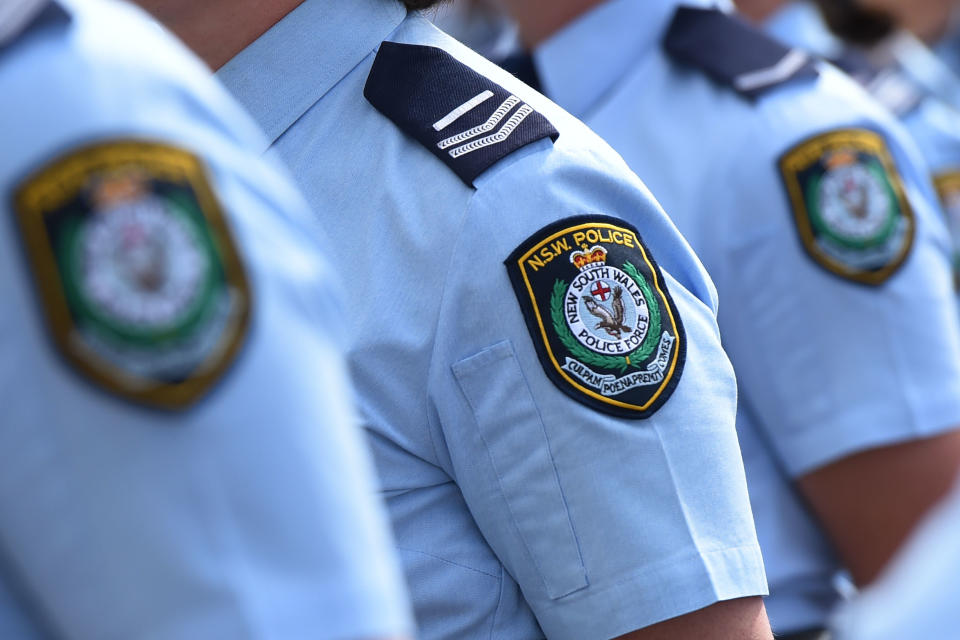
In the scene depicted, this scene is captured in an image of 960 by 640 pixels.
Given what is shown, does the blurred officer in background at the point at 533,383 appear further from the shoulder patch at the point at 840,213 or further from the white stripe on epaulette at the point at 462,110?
the shoulder patch at the point at 840,213

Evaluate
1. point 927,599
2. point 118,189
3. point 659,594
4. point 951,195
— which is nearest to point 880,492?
point 659,594

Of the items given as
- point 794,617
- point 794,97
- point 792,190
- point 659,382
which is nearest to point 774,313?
point 792,190

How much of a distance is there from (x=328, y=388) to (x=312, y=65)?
1.97 ft

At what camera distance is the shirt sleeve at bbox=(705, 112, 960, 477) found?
5.18 ft

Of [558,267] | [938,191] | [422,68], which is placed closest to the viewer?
[558,267]

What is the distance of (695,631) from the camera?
989 millimetres

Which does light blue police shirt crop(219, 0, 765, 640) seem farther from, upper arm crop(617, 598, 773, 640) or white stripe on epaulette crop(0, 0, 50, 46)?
white stripe on epaulette crop(0, 0, 50, 46)

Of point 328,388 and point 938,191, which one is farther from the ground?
point 328,388

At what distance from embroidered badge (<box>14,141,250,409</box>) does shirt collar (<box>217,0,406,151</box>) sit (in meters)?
0.55

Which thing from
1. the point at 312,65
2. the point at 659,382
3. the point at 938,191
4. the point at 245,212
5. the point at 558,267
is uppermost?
the point at 312,65

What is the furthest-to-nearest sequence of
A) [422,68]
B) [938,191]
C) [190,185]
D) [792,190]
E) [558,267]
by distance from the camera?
1. [938,191]
2. [792,190]
3. [422,68]
4. [558,267]
5. [190,185]

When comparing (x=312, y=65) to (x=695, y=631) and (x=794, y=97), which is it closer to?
(x=695, y=631)

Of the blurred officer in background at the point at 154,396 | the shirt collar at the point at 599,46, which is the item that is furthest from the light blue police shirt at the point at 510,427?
the shirt collar at the point at 599,46

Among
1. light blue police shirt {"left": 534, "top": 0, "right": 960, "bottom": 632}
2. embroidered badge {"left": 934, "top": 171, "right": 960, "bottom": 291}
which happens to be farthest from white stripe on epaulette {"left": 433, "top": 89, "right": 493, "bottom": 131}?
embroidered badge {"left": 934, "top": 171, "right": 960, "bottom": 291}
